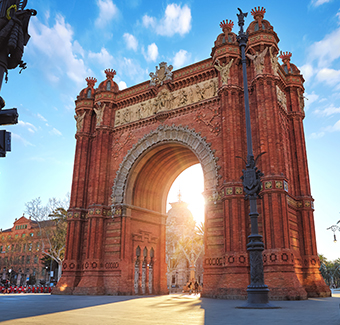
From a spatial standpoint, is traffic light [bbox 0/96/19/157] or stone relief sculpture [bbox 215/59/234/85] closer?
traffic light [bbox 0/96/19/157]

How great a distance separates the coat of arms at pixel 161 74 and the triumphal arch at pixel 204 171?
98mm

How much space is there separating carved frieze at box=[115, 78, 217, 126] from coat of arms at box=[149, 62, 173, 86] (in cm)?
103

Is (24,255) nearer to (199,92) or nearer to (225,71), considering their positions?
(199,92)

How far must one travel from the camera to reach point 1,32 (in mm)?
6328

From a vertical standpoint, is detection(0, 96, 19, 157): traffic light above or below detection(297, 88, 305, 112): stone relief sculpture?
below

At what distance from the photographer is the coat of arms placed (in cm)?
2767

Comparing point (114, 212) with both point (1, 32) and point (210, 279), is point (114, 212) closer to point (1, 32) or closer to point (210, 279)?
point (210, 279)

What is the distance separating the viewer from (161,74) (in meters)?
28.1

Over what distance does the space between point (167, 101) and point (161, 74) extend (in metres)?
2.59

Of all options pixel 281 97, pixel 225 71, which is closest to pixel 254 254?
pixel 225 71

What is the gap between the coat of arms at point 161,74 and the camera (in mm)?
27672

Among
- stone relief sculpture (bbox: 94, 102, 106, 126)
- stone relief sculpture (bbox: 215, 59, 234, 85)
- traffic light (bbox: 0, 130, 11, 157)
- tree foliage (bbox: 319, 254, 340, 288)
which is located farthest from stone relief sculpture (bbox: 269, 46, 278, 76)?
tree foliage (bbox: 319, 254, 340, 288)

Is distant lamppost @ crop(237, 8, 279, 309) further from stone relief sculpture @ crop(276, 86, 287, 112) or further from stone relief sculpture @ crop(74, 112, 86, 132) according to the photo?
stone relief sculpture @ crop(74, 112, 86, 132)

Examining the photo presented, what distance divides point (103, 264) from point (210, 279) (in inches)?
389
